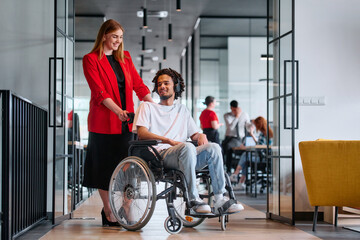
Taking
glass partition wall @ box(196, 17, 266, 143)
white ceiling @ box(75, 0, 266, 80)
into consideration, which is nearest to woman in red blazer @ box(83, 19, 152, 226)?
white ceiling @ box(75, 0, 266, 80)

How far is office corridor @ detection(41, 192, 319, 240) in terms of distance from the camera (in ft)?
11.2

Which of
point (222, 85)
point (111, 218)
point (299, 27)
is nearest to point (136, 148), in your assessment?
point (111, 218)

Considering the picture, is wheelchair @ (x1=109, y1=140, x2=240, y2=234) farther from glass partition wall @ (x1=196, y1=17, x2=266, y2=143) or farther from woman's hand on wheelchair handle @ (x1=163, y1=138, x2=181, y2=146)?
glass partition wall @ (x1=196, y1=17, x2=266, y2=143)

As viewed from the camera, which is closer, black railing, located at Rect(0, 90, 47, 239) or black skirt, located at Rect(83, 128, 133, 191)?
black railing, located at Rect(0, 90, 47, 239)

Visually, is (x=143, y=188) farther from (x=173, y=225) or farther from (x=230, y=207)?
Answer: (x=230, y=207)

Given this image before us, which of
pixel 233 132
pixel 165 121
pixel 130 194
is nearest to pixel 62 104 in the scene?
pixel 165 121

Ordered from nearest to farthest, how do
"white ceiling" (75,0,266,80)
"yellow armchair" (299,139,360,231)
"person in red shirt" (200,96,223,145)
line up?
"yellow armchair" (299,139,360,231)
"person in red shirt" (200,96,223,145)
"white ceiling" (75,0,266,80)

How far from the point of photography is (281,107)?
4.43 meters

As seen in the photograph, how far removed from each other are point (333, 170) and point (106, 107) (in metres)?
1.67

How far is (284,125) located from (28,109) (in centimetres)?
201

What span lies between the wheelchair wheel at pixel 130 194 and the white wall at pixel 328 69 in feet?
5.65

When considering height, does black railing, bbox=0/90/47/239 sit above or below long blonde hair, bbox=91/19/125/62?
below

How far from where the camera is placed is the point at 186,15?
10.7m

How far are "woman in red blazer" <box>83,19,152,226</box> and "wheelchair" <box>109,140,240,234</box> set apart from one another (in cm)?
32
